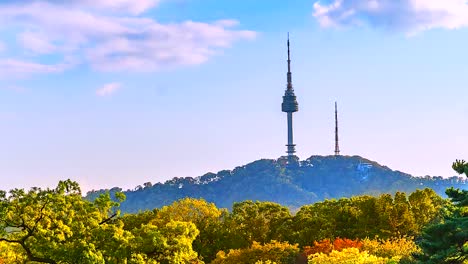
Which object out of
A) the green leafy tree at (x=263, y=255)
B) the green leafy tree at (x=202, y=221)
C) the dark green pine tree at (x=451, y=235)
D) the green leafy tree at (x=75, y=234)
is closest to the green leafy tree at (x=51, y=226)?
the green leafy tree at (x=75, y=234)

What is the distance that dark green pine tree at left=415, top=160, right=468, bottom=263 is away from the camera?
1341 inches

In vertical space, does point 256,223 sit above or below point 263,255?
above

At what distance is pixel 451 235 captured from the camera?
34.9 m

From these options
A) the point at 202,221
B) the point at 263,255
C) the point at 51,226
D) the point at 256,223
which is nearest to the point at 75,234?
the point at 51,226

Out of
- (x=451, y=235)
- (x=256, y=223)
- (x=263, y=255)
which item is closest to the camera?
(x=451, y=235)

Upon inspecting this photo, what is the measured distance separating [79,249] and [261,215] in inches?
1467

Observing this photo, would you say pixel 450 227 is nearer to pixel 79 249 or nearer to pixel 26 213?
pixel 79 249

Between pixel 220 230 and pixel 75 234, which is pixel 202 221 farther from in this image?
pixel 75 234

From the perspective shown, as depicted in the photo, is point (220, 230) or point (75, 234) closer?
point (75, 234)

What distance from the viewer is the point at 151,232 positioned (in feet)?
121

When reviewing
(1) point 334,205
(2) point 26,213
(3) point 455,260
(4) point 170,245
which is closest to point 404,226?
(1) point 334,205

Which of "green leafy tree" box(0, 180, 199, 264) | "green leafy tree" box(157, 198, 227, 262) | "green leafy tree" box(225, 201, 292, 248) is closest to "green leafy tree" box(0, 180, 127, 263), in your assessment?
"green leafy tree" box(0, 180, 199, 264)

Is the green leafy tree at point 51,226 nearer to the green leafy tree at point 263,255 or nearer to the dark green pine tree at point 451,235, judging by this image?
the dark green pine tree at point 451,235

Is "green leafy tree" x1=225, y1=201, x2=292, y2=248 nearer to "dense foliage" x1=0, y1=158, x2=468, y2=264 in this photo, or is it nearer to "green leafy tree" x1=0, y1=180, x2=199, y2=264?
"dense foliage" x1=0, y1=158, x2=468, y2=264
